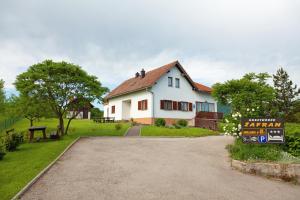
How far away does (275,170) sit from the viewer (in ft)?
31.1

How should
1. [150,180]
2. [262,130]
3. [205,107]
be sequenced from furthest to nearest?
[205,107] → [262,130] → [150,180]

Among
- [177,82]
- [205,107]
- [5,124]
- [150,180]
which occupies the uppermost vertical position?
[177,82]

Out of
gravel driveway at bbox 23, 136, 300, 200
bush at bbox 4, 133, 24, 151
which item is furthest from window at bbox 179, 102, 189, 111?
bush at bbox 4, 133, 24, 151

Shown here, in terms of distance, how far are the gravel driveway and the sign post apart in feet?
5.08

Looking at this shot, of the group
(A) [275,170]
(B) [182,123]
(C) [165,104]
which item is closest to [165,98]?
(C) [165,104]

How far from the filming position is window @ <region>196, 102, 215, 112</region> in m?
34.5

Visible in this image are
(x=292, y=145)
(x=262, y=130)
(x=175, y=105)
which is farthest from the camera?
(x=175, y=105)

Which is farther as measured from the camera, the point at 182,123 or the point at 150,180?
the point at 182,123

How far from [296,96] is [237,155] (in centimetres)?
4916

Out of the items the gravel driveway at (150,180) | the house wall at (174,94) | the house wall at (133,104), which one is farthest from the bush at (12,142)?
the house wall at (174,94)

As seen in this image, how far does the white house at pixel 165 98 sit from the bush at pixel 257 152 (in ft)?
60.9

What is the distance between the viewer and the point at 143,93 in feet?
104

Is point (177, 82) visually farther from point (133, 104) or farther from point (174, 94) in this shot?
point (133, 104)

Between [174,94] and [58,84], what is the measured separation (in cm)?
1650
